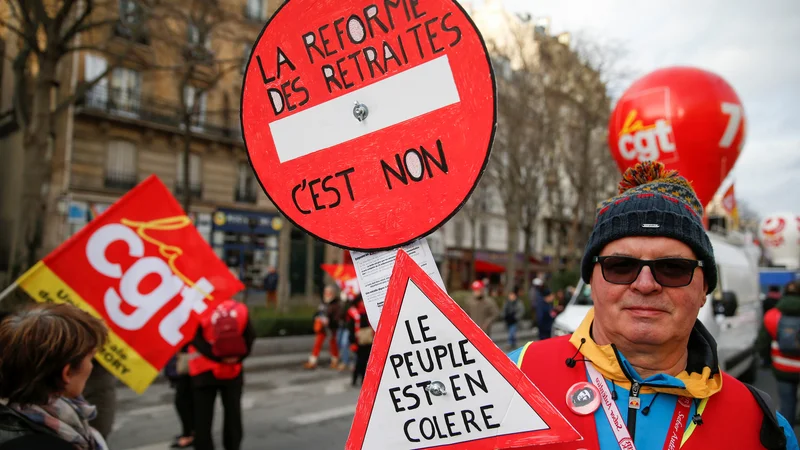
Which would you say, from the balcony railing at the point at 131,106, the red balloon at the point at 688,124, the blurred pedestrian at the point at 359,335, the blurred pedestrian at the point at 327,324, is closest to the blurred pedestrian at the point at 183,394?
the blurred pedestrian at the point at 359,335

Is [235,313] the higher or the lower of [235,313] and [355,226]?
the lower

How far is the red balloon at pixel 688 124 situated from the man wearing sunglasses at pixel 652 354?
7.88 metres

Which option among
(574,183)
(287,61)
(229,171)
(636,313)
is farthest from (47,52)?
(574,183)

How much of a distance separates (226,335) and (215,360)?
0.81 ft

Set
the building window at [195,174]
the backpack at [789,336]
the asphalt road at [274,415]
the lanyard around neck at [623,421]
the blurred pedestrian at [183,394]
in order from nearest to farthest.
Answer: the lanyard around neck at [623,421] → the blurred pedestrian at [183,394] → the backpack at [789,336] → the asphalt road at [274,415] → the building window at [195,174]

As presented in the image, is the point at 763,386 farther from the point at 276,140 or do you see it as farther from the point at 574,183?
the point at 574,183

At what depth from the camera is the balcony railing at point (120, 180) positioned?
24172 millimetres

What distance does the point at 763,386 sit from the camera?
1059 centimetres

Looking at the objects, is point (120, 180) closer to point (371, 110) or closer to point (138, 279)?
point (138, 279)

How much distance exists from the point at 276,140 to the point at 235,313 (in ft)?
12.7

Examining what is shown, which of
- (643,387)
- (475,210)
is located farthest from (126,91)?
(643,387)

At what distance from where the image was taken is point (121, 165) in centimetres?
2469

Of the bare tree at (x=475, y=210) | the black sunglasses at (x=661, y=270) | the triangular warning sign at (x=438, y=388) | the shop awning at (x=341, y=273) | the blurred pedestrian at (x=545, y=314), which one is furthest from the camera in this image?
the bare tree at (x=475, y=210)

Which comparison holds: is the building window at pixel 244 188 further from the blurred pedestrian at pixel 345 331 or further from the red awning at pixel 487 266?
the blurred pedestrian at pixel 345 331
